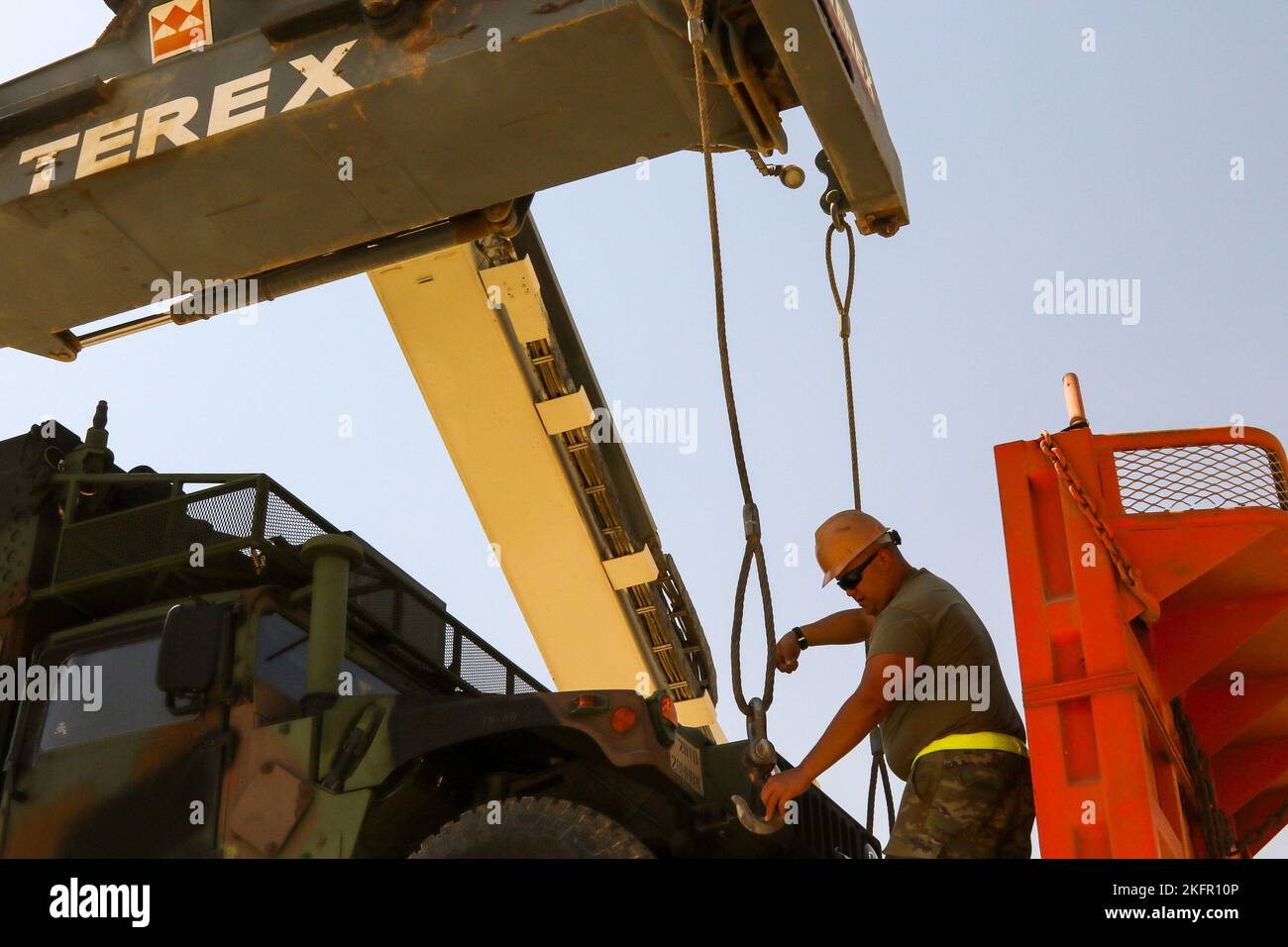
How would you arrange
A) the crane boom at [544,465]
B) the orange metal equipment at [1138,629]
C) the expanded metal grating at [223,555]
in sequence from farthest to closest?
the crane boom at [544,465] < the expanded metal grating at [223,555] < the orange metal equipment at [1138,629]

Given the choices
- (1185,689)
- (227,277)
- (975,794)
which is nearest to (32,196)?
(227,277)

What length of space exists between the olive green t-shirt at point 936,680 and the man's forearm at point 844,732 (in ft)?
0.32

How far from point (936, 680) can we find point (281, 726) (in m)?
2.43

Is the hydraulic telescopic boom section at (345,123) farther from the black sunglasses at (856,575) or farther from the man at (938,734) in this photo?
the man at (938,734)

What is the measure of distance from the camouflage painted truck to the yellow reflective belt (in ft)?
3.07

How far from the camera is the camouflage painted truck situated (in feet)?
18.4

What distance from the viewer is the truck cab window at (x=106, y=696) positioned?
6.16m

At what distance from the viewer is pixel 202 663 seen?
579 cm

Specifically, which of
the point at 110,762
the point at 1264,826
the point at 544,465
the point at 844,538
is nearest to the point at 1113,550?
the point at 844,538

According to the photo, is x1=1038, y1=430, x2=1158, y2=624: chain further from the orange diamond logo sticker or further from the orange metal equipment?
the orange diamond logo sticker

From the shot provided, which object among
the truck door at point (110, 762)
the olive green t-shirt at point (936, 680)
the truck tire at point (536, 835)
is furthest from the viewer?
the truck door at point (110, 762)

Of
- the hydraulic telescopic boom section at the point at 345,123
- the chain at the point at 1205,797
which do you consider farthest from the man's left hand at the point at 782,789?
the hydraulic telescopic boom section at the point at 345,123

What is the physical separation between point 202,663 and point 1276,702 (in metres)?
3.58

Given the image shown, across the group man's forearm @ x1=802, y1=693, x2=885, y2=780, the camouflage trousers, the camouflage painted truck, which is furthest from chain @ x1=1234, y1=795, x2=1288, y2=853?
man's forearm @ x1=802, y1=693, x2=885, y2=780
